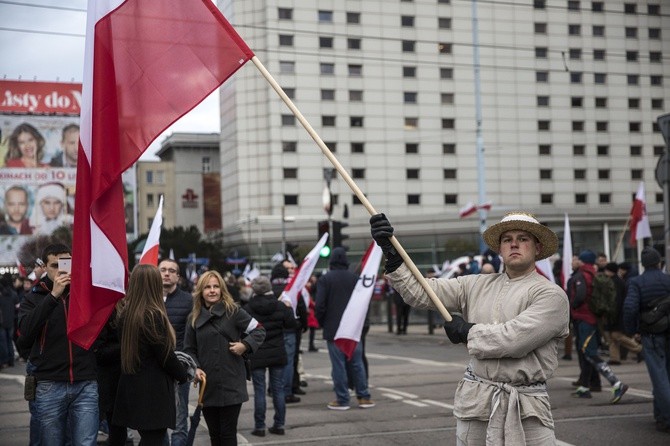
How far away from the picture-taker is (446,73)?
7144 cm

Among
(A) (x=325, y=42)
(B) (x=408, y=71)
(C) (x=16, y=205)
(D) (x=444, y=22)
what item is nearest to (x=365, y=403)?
(C) (x=16, y=205)

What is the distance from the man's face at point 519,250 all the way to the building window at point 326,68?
63.9m

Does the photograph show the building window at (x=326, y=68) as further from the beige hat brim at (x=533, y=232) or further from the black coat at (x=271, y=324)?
the beige hat brim at (x=533, y=232)

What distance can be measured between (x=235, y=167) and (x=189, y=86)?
65394 mm

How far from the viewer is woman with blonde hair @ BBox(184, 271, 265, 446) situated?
822 centimetres

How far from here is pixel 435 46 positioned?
232 ft

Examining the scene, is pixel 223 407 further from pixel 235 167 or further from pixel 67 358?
pixel 235 167

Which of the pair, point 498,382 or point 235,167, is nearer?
point 498,382

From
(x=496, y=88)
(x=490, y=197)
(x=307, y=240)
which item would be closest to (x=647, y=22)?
(x=496, y=88)

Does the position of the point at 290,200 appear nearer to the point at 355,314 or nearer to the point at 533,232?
the point at 355,314

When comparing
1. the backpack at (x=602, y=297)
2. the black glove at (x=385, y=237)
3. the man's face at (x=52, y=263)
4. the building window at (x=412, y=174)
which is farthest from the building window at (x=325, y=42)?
the black glove at (x=385, y=237)

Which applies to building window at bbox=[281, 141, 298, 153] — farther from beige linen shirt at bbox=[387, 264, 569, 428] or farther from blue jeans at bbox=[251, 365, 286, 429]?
beige linen shirt at bbox=[387, 264, 569, 428]

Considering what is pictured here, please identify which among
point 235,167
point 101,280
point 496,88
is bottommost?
point 101,280

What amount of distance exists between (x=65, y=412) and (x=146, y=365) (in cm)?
75
